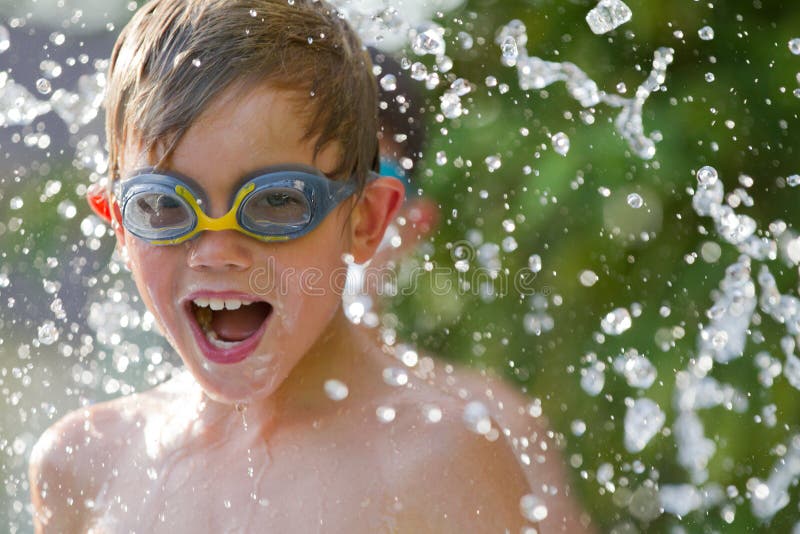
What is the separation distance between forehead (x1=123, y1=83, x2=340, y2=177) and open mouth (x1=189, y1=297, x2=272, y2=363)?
0.29 m

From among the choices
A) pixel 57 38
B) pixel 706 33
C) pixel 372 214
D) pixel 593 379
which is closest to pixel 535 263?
pixel 593 379

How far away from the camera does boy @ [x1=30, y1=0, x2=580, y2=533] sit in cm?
215

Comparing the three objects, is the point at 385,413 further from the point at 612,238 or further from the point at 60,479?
the point at 612,238

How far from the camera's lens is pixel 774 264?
3451mm

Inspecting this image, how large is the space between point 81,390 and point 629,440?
2152 mm

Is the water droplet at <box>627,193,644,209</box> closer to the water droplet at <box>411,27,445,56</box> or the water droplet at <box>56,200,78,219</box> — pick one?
the water droplet at <box>411,27,445,56</box>

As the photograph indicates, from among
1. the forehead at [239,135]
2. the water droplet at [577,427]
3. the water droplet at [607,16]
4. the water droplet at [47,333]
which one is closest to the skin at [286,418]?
the forehead at [239,135]

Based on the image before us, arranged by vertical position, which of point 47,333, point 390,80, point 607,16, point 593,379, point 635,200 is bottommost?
point 47,333

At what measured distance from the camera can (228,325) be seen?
7.50ft

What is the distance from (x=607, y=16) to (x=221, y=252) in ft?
6.83

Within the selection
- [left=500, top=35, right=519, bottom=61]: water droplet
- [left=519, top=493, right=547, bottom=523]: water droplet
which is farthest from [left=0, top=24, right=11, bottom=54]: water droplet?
[left=519, top=493, right=547, bottom=523]: water droplet

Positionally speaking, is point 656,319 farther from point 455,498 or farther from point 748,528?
point 455,498

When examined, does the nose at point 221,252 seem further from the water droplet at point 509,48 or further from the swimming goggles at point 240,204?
the water droplet at point 509,48

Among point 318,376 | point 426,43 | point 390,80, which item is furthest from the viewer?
point 390,80
